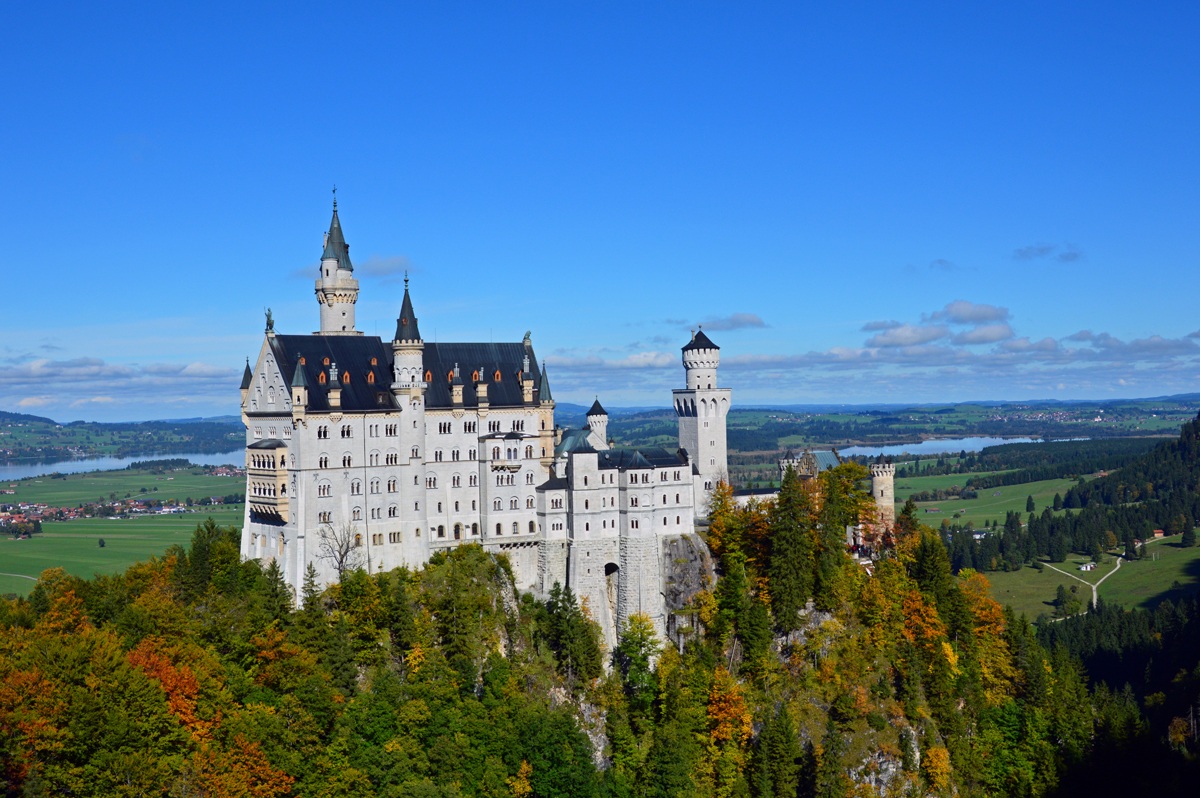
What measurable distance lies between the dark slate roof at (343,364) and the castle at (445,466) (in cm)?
10

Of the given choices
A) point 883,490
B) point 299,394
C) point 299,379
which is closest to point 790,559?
point 883,490

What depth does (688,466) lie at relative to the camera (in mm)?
90812

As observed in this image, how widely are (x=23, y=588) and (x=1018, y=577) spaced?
139 meters

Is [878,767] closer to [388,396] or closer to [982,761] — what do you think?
[982,761]

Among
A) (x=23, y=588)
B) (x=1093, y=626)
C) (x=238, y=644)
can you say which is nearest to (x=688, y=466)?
(x=238, y=644)

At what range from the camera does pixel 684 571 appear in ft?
292

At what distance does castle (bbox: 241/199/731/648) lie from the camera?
8100 centimetres

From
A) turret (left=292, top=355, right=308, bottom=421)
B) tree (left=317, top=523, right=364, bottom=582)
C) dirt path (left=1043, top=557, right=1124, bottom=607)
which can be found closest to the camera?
turret (left=292, top=355, right=308, bottom=421)

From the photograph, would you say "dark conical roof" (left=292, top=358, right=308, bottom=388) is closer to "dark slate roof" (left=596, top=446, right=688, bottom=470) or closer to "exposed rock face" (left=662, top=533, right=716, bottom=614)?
"dark slate roof" (left=596, top=446, right=688, bottom=470)

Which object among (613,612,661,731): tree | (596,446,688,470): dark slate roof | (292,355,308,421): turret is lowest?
(613,612,661,731): tree

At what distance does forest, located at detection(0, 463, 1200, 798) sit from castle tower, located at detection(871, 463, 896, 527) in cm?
186

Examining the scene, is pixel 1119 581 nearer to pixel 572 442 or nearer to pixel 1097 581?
pixel 1097 581

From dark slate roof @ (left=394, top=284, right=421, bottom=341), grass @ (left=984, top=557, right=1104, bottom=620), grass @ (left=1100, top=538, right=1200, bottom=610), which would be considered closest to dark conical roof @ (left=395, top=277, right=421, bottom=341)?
dark slate roof @ (left=394, top=284, right=421, bottom=341)

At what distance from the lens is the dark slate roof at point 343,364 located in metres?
81.5
